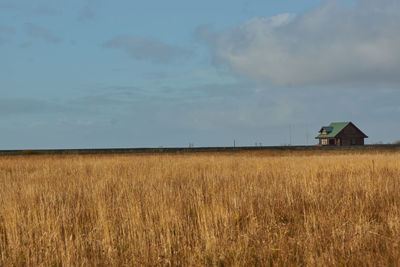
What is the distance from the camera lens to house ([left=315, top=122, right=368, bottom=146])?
7075cm

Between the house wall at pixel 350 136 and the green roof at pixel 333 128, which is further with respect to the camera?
the green roof at pixel 333 128

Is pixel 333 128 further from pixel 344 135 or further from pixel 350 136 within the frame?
pixel 350 136

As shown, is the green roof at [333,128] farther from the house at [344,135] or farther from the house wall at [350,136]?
the house wall at [350,136]

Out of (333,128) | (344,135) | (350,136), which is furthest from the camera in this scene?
(333,128)

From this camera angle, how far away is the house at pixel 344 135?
7075 centimetres

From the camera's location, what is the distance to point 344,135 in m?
70.8

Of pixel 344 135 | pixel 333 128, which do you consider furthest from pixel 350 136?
pixel 333 128

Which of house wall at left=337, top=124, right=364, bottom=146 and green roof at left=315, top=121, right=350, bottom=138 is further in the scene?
green roof at left=315, top=121, right=350, bottom=138

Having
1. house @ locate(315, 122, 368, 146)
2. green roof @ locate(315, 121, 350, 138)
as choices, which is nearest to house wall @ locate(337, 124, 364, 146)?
house @ locate(315, 122, 368, 146)

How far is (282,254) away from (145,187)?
6004mm

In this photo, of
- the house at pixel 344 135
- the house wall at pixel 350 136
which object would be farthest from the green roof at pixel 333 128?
the house wall at pixel 350 136

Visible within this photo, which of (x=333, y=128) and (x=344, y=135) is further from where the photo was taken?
(x=333, y=128)

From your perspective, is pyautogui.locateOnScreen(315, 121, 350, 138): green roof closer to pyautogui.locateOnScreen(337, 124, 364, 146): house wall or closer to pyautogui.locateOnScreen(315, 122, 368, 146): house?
pyautogui.locateOnScreen(315, 122, 368, 146): house

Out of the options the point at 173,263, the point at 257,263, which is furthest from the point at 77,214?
the point at 257,263
